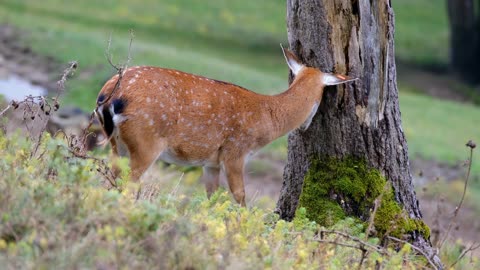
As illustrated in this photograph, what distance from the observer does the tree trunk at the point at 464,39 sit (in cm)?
2661

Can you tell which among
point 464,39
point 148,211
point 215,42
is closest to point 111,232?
point 148,211

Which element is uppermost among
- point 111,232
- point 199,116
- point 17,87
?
point 199,116

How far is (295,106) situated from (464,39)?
19154 mm

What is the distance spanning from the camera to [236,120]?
29.0 ft

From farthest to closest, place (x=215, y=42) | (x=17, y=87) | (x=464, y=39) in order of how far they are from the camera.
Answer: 1. (x=464, y=39)
2. (x=215, y=42)
3. (x=17, y=87)

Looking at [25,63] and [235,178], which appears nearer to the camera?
[235,178]

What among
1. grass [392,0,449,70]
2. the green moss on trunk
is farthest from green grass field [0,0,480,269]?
grass [392,0,449,70]

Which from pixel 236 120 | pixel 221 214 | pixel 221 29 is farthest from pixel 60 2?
pixel 221 214

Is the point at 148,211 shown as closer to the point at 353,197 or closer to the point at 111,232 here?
the point at 111,232

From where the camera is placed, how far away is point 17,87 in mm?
17906

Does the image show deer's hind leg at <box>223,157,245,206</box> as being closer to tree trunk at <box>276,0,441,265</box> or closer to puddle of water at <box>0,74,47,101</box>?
tree trunk at <box>276,0,441,265</box>

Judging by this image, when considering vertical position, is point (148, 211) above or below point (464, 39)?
below

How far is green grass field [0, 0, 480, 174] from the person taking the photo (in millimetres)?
19234

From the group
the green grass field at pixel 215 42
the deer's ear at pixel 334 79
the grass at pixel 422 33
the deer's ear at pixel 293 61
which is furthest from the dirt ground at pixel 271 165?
the deer's ear at pixel 334 79
